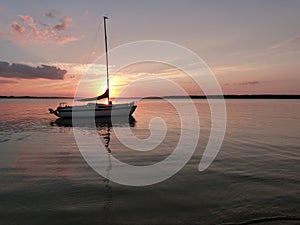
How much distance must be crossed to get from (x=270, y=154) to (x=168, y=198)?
10.5 meters

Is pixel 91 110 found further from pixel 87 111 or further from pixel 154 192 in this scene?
pixel 154 192

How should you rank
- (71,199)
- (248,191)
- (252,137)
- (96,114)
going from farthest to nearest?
(96,114), (252,137), (248,191), (71,199)

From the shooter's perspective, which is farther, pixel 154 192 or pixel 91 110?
pixel 91 110

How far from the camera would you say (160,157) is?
54.2 feet

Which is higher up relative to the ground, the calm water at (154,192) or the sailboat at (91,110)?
the sailboat at (91,110)

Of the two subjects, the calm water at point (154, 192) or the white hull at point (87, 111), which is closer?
the calm water at point (154, 192)

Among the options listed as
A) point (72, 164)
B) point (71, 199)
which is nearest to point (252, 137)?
point (72, 164)

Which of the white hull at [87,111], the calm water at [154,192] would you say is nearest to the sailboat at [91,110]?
the white hull at [87,111]

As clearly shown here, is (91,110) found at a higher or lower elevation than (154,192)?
higher

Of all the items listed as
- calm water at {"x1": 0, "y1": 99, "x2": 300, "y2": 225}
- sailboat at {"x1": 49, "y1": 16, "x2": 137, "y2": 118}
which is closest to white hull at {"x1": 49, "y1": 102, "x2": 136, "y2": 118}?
sailboat at {"x1": 49, "y1": 16, "x2": 137, "y2": 118}

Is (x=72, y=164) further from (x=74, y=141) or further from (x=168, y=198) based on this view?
(x=74, y=141)

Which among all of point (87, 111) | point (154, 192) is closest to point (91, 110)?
point (87, 111)

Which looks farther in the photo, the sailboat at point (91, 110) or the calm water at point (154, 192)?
the sailboat at point (91, 110)

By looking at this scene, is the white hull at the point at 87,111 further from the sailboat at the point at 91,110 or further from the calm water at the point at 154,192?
the calm water at the point at 154,192
